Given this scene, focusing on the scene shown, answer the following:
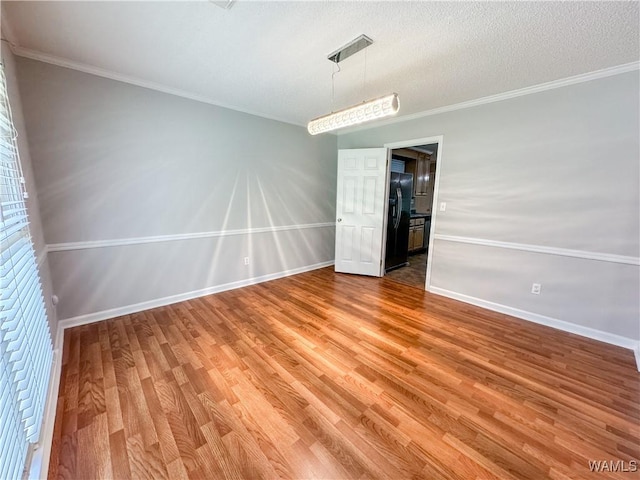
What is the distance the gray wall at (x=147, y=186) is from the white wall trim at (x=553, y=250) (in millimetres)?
2489

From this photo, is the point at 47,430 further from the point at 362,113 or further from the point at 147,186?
the point at 362,113

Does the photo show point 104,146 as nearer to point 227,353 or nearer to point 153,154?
A: point 153,154

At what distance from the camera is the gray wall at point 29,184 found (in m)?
1.80

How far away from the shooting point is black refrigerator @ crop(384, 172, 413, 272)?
14.0 feet

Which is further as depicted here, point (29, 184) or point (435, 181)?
point (435, 181)

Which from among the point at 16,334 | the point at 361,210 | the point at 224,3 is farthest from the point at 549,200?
the point at 16,334

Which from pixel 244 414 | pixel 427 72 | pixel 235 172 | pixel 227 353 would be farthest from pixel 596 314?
pixel 235 172

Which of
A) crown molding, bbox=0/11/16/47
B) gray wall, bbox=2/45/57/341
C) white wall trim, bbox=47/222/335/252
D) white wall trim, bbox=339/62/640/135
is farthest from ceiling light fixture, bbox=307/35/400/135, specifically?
gray wall, bbox=2/45/57/341

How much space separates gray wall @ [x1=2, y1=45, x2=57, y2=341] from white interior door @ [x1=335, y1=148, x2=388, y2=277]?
11.2ft

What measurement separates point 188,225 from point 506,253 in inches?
144

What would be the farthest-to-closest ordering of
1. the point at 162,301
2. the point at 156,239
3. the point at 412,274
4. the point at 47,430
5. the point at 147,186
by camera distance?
1. the point at 412,274
2. the point at 162,301
3. the point at 156,239
4. the point at 147,186
5. the point at 47,430

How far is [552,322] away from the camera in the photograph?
8.65ft

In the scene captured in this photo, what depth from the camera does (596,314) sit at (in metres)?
2.41

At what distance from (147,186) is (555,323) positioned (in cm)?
445
